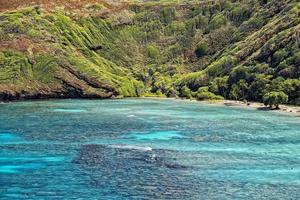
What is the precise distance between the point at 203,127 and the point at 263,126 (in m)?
19.0

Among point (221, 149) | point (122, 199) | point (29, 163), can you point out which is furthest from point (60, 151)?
point (122, 199)

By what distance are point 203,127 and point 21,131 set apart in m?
55.4

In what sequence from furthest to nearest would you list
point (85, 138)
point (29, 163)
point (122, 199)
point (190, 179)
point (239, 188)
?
1. point (85, 138)
2. point (29, 163)
3. point (190, 179)
4. point (239, 188)
5. point (122, 199)

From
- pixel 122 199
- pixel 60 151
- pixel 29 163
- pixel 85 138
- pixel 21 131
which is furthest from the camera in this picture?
pixel 21 131

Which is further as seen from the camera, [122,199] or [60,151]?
[60,151]

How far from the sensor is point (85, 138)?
509ft

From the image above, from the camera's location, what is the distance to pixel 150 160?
12144 centimetres

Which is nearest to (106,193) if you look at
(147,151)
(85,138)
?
(147,151)

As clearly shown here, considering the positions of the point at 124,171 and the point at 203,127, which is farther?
the point at 203,127

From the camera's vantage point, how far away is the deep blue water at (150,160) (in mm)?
95188

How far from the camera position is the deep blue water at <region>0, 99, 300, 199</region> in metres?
95.2

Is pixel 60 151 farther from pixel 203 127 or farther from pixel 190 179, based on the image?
pixel 203 127

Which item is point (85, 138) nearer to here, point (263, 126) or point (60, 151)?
point (60, 151)

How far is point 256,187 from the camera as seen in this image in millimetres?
98000
